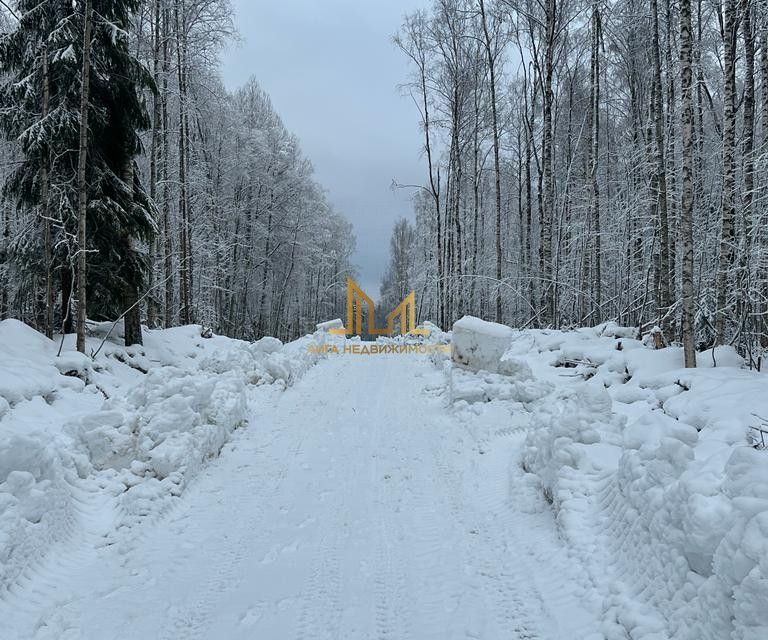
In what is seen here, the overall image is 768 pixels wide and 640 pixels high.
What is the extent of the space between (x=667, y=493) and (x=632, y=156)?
1085 cm

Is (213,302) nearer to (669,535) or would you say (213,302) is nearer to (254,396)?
(254,396)

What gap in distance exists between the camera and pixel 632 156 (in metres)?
11.4

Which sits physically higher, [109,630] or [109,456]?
[109,456]

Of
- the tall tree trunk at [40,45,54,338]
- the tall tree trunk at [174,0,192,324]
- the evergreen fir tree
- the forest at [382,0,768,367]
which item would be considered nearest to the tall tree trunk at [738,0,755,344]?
the forest at [382,0,768,367]

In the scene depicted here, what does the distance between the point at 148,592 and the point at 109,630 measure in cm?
40

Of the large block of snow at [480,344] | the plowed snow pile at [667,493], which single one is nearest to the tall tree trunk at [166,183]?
the large block of snow at [480,344]

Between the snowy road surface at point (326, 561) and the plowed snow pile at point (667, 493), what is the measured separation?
0.29 metres

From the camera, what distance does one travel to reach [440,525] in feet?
14.2

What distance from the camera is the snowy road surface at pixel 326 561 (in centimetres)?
294

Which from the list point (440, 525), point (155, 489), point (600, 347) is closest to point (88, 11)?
point (155, 489)

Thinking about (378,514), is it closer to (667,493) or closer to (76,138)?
(667,493)

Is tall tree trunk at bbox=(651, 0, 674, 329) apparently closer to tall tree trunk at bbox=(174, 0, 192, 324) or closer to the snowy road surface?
the snowy road surface

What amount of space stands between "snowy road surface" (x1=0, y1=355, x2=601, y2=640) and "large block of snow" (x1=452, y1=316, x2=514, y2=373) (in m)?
4.07

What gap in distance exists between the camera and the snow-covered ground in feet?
9.18
